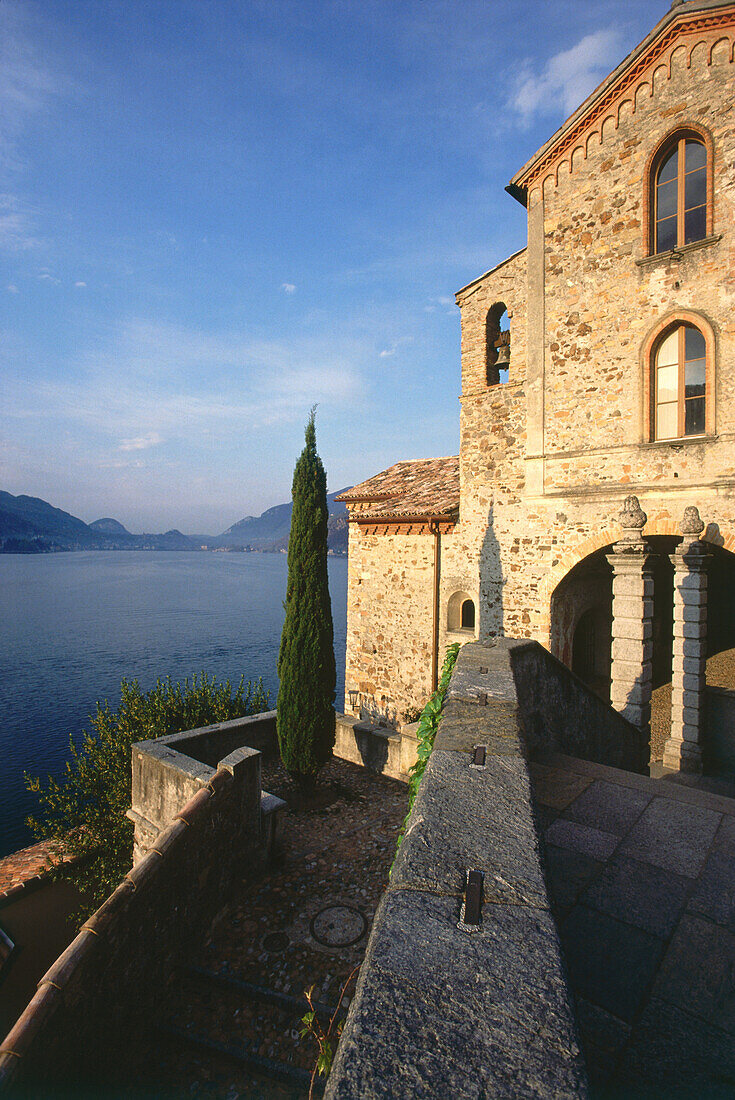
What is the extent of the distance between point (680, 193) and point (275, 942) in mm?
12184

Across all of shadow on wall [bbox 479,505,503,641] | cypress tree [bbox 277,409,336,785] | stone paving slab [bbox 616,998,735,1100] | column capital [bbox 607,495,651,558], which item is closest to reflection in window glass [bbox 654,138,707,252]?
column capital [bbox 607,495,651,558]

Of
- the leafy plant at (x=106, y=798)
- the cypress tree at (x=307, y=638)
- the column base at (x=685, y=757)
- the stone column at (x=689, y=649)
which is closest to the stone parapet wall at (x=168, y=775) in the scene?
the leafy plant at (x=106, y=798)

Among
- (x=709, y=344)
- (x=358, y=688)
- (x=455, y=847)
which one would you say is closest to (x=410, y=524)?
(x=358, y=688)

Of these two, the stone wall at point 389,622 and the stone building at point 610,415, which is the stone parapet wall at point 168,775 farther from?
the stone building at point 610,415

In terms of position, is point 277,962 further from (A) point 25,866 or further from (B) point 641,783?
(A) point 25,866

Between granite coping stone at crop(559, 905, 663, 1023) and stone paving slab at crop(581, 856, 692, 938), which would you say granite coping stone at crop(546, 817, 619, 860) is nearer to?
stone paving slab at crop(581, 856, 692, 938)

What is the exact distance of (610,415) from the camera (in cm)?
954

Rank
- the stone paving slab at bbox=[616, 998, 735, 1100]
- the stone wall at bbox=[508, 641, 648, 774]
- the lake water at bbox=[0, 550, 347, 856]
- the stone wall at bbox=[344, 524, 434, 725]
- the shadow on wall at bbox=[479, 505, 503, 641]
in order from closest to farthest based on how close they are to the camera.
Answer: the stone paving slab at bbox=[616, 998, 735, 1100] < the stone wall at bbox=[508, 641, 648, 774] < the shadow on wall at bbox=[479, 505, 503, 641] < the stone wall at bbox=[344, 524, 434, 725] < the lake water at bbox=[0, 550, 347, 856]

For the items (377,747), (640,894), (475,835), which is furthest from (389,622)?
(475,835)

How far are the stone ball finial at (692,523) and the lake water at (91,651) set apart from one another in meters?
17.0

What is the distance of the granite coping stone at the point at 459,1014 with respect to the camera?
3.62 feet

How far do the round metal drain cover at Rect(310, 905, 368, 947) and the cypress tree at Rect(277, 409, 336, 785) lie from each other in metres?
3.55

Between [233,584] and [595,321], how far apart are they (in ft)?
290

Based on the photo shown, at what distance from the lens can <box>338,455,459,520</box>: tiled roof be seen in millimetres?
12742
